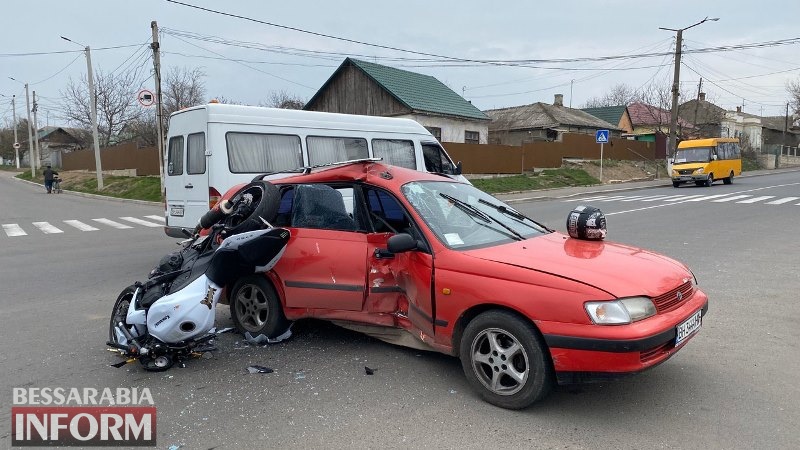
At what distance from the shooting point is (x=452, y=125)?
32.4 meters

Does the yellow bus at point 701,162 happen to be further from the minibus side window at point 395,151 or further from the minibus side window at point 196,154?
the minibus side window at point 196,154

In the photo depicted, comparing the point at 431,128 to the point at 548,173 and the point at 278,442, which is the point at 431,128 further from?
the point at 278,442

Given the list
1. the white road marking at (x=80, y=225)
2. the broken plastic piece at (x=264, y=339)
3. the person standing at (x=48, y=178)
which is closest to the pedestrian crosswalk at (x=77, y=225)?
the white road marking at (x=80, y=225)

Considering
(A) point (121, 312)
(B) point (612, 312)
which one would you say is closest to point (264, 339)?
(A) point (121, 312)

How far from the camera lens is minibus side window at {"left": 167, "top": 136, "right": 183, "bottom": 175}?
392 inches

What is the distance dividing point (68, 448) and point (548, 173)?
30.3 m

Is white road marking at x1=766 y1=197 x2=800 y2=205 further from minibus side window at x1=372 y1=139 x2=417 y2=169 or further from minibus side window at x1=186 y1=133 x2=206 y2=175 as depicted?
minibus side window at x1=186 y1=133 x2=206 y2=175

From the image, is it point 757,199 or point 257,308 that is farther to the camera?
point 757,199

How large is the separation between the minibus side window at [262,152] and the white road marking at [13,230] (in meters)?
8.39

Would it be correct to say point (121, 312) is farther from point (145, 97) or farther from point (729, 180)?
point (729, 180)

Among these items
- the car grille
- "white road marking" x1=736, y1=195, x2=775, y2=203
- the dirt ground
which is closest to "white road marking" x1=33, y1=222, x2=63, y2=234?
the car grille

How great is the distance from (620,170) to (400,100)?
15.8m

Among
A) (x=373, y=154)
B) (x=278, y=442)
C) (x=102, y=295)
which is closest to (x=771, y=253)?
(x=373, y=154)

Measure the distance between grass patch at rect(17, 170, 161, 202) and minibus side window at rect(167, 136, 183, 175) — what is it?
15459 mm
